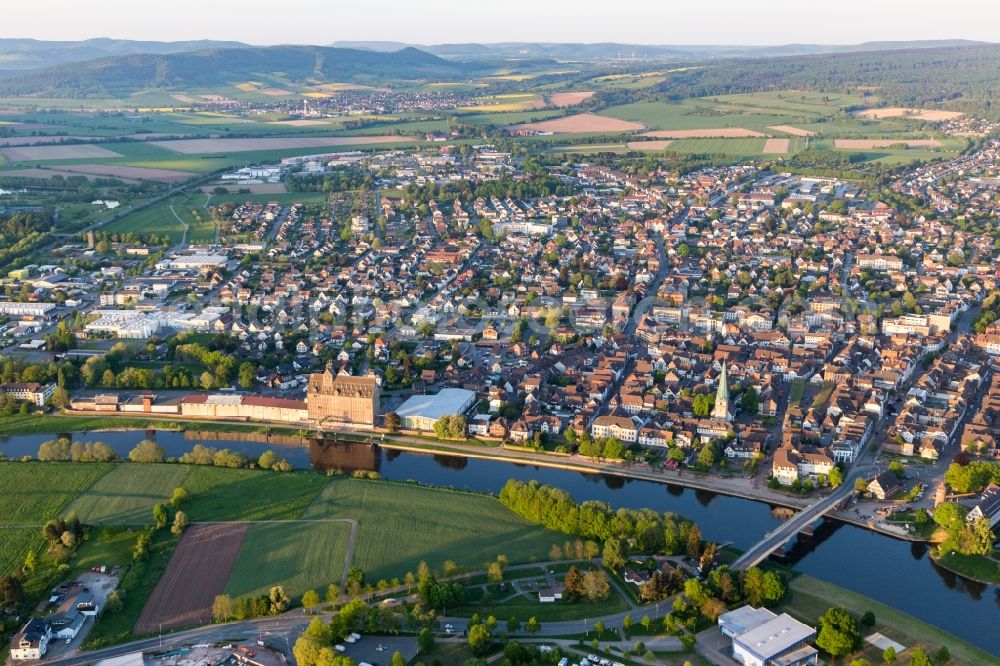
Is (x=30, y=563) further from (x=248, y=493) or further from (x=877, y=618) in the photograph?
(x=877, y=618)

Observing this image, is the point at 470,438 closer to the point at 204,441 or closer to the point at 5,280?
the point at 204,441

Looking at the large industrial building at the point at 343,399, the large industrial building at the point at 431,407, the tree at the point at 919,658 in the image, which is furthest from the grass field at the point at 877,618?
the large industrial building at the point at 343,399

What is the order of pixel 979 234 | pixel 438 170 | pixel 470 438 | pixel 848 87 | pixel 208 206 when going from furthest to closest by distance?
pixel 848 87 < pixel 438 170 < pixel 208 206 < pixel 979 234 < pixel 470 438

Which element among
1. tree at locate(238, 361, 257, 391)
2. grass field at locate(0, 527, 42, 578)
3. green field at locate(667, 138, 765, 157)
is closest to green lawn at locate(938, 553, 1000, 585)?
grass field at locate(0, 527, 42, 578)

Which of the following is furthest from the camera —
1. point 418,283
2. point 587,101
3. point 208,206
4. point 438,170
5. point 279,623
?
point 587,101

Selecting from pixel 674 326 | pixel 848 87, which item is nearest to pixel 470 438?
pixel 674 326

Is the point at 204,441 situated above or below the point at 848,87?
below
